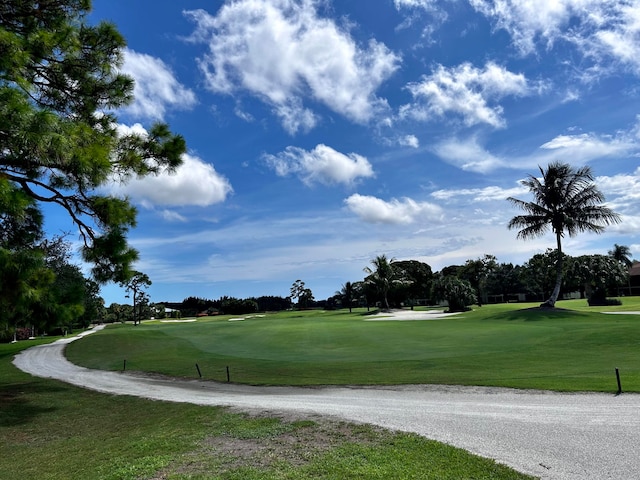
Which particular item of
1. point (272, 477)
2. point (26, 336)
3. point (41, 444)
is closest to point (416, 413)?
point (272, 477)

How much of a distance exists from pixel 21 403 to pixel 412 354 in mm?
17842

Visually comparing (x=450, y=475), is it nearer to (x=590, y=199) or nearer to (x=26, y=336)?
(x=590, y=199)

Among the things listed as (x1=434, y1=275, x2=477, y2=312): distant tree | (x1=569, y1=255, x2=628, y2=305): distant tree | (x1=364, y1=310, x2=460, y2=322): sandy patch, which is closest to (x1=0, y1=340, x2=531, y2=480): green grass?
(x1=364, y1=310, x2=460, y2=322): sandy patch

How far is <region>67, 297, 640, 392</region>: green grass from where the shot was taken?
1616 centimetres

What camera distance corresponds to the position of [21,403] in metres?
16.8

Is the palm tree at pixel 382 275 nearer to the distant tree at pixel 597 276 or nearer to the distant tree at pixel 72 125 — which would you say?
the distant tree at pixel 597 276

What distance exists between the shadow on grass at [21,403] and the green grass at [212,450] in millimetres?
174

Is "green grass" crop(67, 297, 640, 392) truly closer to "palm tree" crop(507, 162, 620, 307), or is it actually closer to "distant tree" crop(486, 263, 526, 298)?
"palm tree" crop(507, 162, 620, 307)

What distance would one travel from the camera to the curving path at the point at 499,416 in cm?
720

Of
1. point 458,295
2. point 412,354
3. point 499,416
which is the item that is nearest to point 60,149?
point 499,416

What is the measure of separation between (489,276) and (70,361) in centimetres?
9627

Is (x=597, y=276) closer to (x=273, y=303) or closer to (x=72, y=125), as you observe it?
(x=72, y=125)

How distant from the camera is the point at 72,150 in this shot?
9.12 metres

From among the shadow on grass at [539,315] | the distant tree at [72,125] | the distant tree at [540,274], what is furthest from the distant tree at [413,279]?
the distant tree at [72,125]
